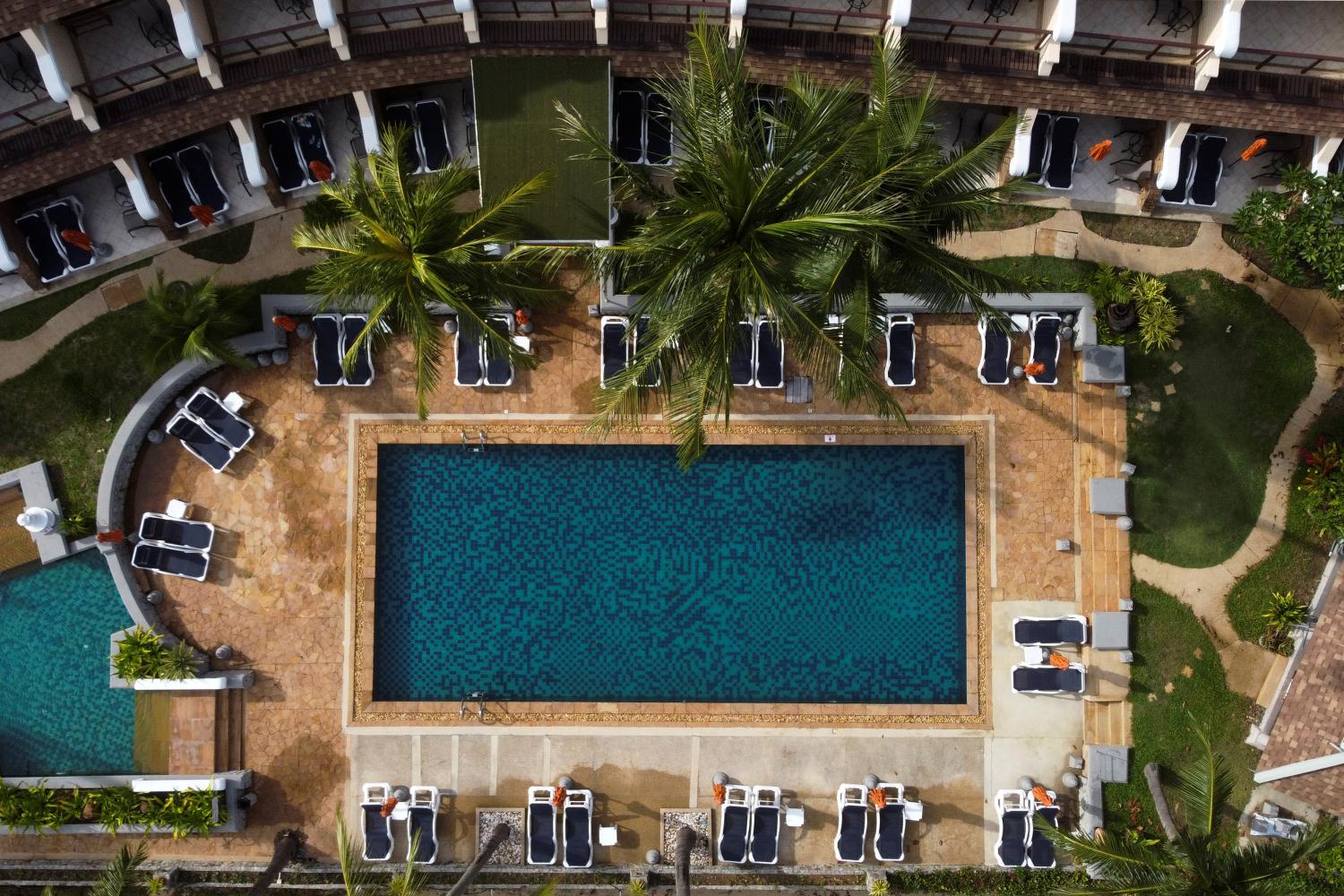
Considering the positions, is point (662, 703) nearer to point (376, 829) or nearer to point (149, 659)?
point (376, 829)

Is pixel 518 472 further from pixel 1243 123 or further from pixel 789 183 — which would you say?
pixel 1243 123

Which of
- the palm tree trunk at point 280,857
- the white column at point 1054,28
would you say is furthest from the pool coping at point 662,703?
the white column at point 1054,28

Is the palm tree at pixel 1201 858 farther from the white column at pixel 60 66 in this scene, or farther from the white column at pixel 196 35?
the white column at pixel 60 66

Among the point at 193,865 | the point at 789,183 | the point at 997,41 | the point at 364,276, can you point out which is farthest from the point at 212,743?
the point at 997,41

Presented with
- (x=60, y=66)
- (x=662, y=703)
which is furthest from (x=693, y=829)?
(x=60, y=66)

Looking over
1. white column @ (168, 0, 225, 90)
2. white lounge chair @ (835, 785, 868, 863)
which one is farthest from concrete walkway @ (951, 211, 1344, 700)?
white column @ (168, 0, 225, 90)

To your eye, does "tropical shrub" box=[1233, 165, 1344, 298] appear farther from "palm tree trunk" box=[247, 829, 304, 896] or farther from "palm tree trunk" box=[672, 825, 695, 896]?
"palm tree trunk" box=[247, 829, 304, 896]
